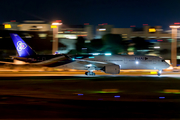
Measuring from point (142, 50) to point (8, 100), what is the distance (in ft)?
230

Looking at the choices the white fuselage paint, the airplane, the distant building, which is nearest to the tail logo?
the airplane

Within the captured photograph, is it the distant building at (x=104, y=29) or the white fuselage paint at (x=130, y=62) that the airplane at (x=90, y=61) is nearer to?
the white fuselage paint at (x=130, y=62)

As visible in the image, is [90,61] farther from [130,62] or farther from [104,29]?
[104,29]

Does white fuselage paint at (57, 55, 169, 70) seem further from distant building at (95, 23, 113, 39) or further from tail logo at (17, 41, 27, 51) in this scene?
distant building at (95, 23, 113, 39)

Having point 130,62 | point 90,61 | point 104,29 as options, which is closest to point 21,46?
point 90,61

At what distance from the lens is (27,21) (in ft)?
346

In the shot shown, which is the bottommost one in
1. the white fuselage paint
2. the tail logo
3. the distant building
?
the white fuselage paint

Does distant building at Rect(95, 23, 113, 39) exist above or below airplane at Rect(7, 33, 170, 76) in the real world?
above

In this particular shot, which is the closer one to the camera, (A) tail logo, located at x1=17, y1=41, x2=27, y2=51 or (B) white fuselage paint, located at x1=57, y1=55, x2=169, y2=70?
(B) white fuselage paint, located at x1=57, y1=55, x2=169, y2=70

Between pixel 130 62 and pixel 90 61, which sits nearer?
pixel 90 61

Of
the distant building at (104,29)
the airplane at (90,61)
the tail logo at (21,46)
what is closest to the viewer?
the airplane at (90,61)

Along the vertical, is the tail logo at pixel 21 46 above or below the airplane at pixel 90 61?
above

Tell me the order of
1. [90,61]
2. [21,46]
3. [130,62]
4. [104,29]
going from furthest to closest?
[104,29], [21,46], [130,62], [90,61]

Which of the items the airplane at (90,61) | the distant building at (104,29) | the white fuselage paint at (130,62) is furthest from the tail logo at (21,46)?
the distant building at (104,29)
